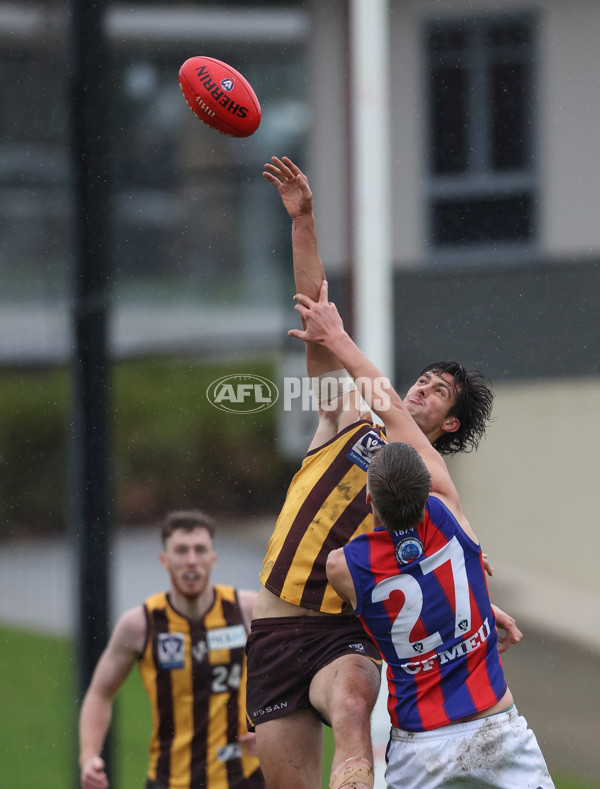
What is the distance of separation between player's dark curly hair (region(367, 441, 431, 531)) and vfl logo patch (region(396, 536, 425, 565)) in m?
0.05

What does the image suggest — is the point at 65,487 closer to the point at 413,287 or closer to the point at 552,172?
the point at 413,287

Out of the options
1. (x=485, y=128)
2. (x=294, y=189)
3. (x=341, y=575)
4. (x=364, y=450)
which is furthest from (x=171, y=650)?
(x=485, y=128)

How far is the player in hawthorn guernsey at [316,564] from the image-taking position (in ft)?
11.2

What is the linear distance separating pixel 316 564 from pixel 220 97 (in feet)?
5.93

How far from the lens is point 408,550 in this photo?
9.61ft

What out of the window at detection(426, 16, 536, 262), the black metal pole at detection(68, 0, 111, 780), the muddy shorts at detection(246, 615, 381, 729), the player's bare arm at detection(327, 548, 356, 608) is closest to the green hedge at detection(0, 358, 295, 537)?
the black metal pole at detection(68, 0, 111, 780)

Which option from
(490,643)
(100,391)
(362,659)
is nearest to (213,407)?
(100,391)

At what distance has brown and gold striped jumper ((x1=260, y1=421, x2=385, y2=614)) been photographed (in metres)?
3.48

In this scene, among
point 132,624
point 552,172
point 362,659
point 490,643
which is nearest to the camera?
point 490,643

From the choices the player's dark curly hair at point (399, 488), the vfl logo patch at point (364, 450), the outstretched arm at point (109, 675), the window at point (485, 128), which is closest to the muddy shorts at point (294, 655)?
the vfl logo patch at point (364, 450)

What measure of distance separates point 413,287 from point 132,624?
2085mm

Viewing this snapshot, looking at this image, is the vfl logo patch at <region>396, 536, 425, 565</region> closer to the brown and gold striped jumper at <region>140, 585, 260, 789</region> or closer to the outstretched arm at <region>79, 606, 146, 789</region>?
the brown and gold striped jumper at <region>140, 585, 260, 789</region>

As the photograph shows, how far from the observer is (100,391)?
16.5 ft

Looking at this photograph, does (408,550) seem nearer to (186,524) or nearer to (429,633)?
(429,633)
